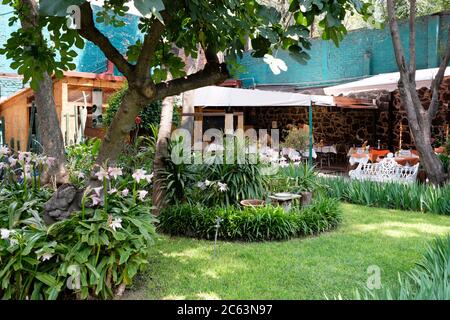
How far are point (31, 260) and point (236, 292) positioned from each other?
193cm

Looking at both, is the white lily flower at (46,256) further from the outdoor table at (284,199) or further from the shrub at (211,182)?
the outdoor table at (284,199)

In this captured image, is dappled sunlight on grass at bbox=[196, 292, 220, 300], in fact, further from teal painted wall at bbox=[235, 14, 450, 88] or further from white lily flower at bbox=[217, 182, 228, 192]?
teal painted wall at bbox=[235, 14, 450, 88]

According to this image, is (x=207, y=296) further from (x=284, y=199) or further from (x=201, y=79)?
(x=284, y=199)

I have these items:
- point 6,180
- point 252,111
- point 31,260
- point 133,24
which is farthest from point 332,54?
point 31,260

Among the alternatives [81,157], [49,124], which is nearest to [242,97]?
[81,157]

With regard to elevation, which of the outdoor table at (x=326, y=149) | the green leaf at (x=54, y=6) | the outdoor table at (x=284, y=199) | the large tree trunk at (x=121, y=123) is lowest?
the outdoor table at (x=284, y=199)

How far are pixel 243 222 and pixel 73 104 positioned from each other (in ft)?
Result: 21.1

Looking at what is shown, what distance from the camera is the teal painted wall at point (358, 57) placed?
13547 millimetres

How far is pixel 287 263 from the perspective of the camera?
5.34 m

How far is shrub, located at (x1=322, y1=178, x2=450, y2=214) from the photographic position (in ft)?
26.9

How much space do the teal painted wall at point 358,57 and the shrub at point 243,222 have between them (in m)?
7.69

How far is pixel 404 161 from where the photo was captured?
455 inches

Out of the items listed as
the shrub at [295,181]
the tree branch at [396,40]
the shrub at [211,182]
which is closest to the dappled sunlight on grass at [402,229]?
the shrub at [295,181]

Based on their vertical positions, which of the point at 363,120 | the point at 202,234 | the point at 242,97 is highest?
the point at 242,97
